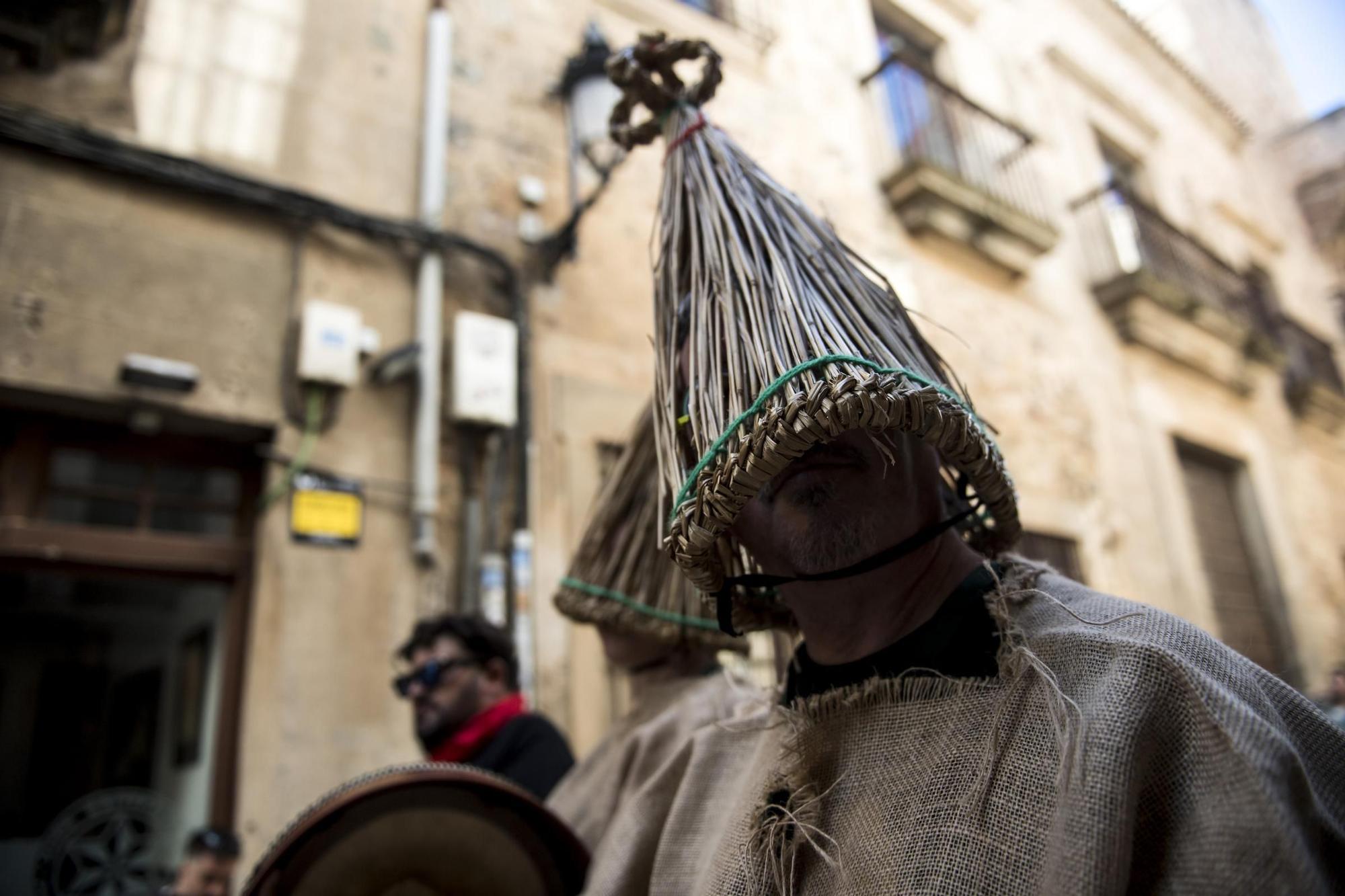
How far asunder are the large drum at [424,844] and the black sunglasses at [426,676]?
1182 mm

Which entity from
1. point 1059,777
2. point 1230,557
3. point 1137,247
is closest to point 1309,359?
point 1230,557

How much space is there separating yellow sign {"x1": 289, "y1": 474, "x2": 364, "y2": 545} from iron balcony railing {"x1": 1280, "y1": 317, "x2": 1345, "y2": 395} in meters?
9.80

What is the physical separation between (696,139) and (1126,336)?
23.4 feet

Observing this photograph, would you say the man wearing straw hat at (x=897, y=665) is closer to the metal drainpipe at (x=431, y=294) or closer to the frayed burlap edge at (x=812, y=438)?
the frayed burlap edge at (x=812, y=438)

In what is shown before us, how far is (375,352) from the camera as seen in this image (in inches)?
142

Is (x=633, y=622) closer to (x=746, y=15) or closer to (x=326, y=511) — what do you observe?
(x=326, y=511)

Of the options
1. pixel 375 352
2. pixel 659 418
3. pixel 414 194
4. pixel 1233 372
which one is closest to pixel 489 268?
pixel 414 194

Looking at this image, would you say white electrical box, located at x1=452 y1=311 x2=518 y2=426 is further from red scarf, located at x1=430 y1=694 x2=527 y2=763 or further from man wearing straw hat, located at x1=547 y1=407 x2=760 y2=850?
man wearing straw hat, located at x1=547 y1=407 x2=760 y2=850

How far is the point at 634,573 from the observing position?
1852 mm

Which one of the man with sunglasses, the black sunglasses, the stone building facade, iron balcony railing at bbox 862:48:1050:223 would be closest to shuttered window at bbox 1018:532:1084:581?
the stone building facade

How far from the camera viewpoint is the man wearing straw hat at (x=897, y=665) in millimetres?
702

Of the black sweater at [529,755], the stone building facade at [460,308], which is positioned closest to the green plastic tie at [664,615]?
the black sweater at [529,755]

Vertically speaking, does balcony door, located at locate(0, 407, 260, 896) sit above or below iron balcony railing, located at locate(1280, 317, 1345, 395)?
below

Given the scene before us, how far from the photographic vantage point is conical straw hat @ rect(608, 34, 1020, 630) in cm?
86
